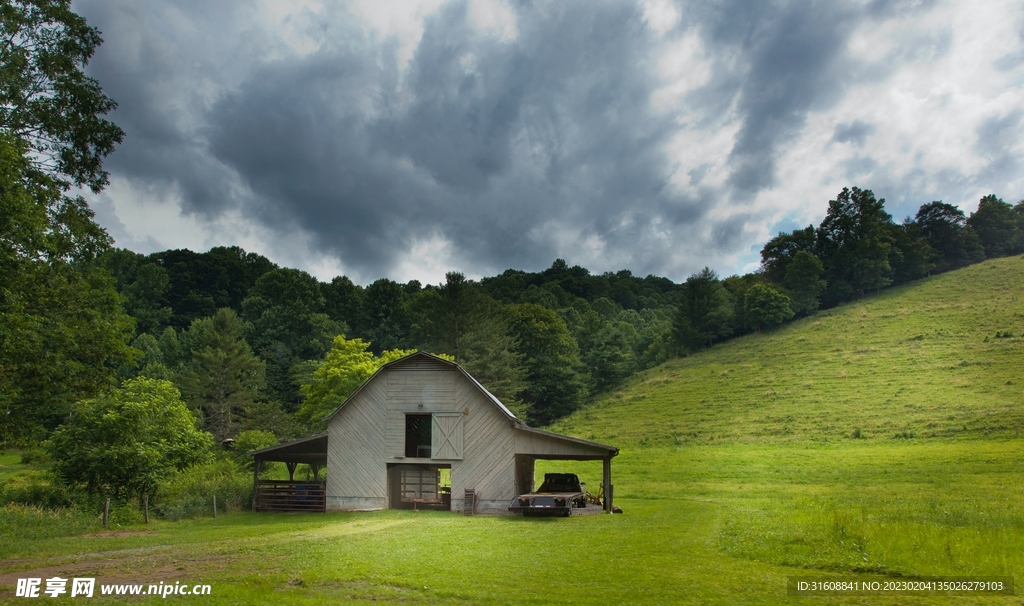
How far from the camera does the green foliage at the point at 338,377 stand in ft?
133

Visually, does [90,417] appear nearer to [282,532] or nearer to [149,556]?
[282,532]

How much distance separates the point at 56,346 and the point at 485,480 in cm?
1456

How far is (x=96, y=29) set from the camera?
59.5 ft

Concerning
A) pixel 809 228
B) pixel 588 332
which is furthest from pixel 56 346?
pixel 809 228

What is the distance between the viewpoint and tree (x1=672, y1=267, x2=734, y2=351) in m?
80.1

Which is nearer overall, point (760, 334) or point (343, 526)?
point (343, 526)

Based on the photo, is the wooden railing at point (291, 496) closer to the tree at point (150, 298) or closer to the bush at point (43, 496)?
the bush at point (43, 496)

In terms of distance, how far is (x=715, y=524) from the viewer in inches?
696

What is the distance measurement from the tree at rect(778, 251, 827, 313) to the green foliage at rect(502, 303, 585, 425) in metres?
32.4

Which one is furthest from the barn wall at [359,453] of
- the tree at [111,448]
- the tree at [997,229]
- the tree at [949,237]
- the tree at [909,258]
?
the tree at [997,229]

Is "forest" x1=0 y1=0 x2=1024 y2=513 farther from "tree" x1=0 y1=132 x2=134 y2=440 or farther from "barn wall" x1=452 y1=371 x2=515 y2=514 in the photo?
"barn wall" x1=452 y1=371 x2=515 y2=514

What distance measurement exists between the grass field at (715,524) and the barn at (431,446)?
2.31 metres

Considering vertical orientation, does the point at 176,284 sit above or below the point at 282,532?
above

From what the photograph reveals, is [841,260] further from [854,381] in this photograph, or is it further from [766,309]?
[854,381]
